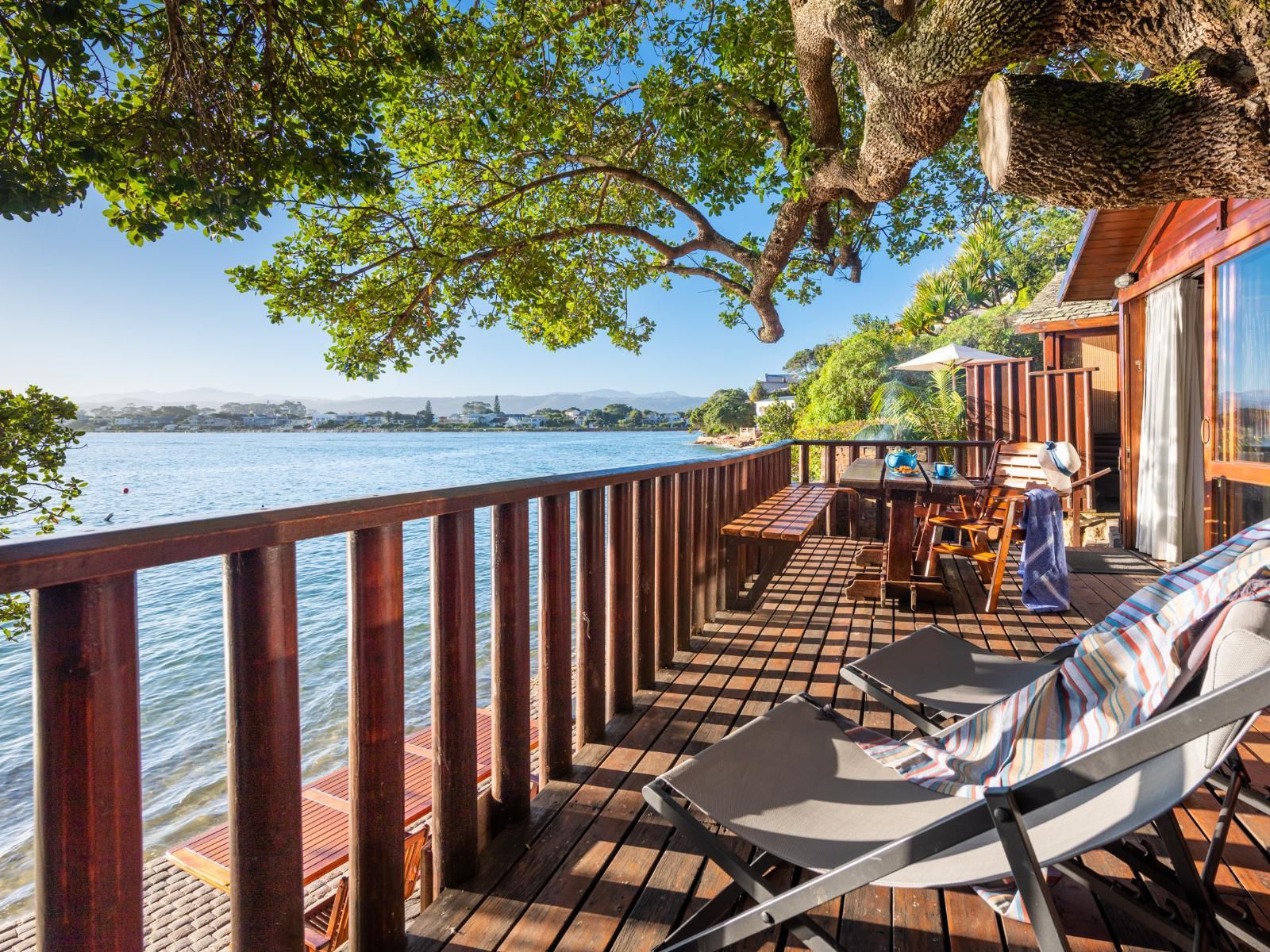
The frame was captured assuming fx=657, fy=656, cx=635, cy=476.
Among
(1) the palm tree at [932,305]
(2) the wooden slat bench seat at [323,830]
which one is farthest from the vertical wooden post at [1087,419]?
(1) the palm tree at [932,305]

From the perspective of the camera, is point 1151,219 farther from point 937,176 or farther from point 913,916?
point 913,916

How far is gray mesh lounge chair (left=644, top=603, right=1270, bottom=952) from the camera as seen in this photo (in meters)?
0.98

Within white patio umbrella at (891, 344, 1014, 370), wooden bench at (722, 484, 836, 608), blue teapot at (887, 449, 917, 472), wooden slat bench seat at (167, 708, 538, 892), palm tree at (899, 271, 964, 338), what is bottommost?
wooden slat bench seat at (167, 708, 538, 892)

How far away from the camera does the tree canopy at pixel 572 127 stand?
7.98 feet

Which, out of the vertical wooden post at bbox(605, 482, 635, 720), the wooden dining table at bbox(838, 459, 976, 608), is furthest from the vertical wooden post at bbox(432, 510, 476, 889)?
the wooden dining table at bbox(838, 459, 976, 608)

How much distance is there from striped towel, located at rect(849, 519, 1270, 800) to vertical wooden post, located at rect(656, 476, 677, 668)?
1.45m

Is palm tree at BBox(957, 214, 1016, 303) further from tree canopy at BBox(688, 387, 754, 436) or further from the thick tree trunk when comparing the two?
the thick tree trunk

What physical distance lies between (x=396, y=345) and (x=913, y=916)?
8609 millimetres

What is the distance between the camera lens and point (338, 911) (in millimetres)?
4762

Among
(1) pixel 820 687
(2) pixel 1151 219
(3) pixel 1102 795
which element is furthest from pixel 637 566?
(2) pixel 1151 219

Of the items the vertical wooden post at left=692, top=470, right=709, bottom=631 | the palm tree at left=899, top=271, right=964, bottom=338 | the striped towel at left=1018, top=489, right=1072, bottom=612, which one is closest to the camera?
the vertical wooden post at left=692, top=470, right=709, bottom=631

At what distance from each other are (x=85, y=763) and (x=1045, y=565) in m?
4.73

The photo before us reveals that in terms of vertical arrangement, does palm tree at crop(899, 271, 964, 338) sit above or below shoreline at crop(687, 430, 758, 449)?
above

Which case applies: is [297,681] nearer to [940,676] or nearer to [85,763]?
[85,763]
